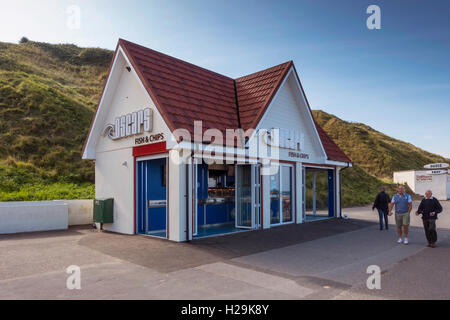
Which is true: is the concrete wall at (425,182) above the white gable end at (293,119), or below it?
below

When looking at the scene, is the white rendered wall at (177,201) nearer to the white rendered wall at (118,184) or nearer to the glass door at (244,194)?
the white rendered wall at (118,184)

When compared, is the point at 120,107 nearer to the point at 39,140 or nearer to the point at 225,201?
the point at 225,201

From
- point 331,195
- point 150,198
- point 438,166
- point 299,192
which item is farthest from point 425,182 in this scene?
point 150,198

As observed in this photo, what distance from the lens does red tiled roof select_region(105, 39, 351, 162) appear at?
34.4 feet

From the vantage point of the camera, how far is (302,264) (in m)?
7.32

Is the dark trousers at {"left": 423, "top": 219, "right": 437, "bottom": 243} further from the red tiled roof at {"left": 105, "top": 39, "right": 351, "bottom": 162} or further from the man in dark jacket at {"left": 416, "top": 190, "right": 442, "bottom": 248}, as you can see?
the red tiled roof at {"left": 105, "top": 39, "right": 351, "bottom": 162}

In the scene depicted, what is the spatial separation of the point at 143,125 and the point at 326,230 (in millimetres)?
7890

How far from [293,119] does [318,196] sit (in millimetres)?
14630

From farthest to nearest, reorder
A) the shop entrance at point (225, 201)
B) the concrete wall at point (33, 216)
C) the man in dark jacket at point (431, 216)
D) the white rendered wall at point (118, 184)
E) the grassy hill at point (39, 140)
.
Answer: the grassy hill at point (39, 140) → the shop entrance at point (225, 201) → the concrete wall at point (33, 216) → the white rendered wall at point (118, 184) → the man in dark jacket at point (431, 216)

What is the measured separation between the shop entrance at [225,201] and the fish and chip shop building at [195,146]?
39 mm

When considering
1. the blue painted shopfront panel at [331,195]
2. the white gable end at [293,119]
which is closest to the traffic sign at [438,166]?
the blue painted shopfront panel at [331,195]

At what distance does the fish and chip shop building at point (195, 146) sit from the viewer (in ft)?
33.2
